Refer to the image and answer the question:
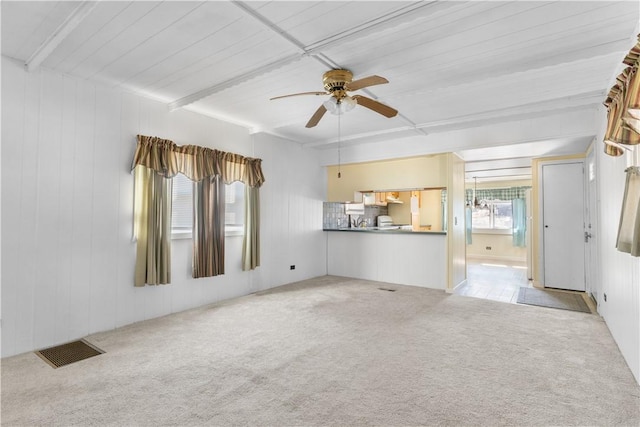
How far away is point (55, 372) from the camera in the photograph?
240 centimetres

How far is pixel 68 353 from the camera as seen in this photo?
8.95 feet

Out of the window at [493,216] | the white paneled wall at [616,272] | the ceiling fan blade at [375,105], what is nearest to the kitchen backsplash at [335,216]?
the ceiling fan blade at [375,105]

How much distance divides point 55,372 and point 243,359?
135 centimetres

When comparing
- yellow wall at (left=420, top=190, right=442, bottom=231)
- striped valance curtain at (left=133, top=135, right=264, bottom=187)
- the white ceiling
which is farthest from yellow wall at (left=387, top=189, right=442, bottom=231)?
striped valance curtain at (left=133, top=135, right=264, bottom=187)

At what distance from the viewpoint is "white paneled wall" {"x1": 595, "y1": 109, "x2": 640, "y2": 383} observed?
2307 millimetres

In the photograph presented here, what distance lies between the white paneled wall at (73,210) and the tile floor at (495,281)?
3985 mm

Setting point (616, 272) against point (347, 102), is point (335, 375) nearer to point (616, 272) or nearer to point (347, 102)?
point (347, 102)

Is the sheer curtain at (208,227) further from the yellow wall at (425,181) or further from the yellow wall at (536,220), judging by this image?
the yellow wall at (536,220)

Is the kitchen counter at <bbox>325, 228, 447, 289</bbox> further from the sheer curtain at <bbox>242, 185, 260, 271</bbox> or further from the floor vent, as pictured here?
the floor vent

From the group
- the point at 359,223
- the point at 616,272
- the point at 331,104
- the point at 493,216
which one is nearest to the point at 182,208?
the point at 331,104

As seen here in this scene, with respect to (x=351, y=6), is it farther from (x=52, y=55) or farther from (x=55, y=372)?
(x=55, y=372)

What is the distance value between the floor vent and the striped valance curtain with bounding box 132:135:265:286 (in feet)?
2.48

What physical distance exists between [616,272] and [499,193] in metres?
6.80

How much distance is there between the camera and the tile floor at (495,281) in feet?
16.0
